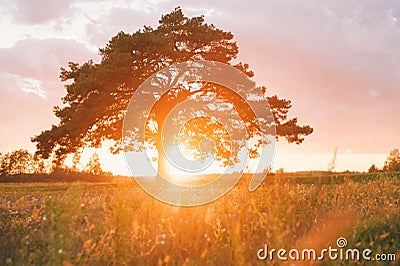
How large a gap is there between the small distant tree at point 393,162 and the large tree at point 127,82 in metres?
9.57

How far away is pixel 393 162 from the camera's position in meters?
30.7

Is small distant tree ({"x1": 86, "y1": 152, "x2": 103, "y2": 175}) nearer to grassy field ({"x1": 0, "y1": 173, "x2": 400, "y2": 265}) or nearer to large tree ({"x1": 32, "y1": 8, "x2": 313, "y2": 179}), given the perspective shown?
large tree ({"x1": 32, "y1": 8, "x2": 313, "y2": 179})

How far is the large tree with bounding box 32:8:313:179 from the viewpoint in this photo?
70.7 feet

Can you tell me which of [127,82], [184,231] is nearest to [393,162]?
[127,82]

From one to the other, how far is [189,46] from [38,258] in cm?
2055

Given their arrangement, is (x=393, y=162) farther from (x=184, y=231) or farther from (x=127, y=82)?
(x=184, y=231)

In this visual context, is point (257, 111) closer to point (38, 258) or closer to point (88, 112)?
point (88, 112)

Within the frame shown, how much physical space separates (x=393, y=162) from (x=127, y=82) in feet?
63.3

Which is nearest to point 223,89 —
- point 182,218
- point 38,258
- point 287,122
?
point 287,122

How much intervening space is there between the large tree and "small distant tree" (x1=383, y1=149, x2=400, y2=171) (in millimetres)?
9571

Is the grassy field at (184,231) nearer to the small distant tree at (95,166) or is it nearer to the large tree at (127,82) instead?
the large tree at (127,82)

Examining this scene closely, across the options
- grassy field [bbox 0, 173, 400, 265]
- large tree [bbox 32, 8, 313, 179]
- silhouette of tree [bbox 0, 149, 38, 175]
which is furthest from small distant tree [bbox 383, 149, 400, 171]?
silhouette of tree [bbox 0, 149, 38, 175]

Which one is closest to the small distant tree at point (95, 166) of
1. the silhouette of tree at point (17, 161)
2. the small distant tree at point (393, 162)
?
the silhouette of tree at point (17, 161)

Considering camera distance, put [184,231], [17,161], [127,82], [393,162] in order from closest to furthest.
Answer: [184,231] < [127,82] < [393,162] < [17,161]
